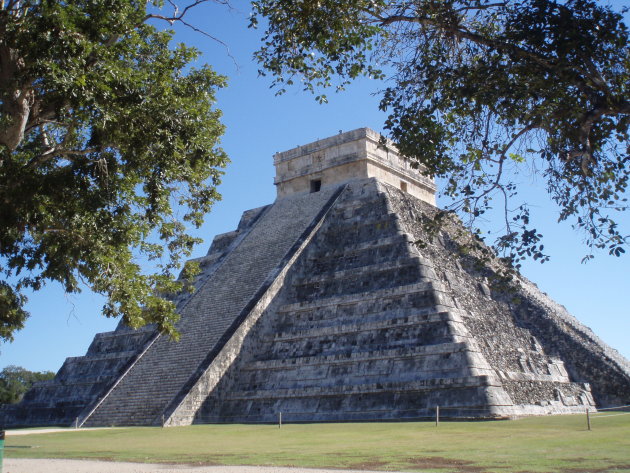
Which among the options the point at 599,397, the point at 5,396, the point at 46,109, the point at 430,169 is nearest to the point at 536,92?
the point at 430,169

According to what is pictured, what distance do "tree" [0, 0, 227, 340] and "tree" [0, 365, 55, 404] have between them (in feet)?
135

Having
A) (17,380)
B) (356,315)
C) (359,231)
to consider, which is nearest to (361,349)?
(356,315)

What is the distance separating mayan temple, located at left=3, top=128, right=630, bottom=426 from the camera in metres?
14.9

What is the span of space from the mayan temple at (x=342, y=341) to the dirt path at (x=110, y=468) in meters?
5.70

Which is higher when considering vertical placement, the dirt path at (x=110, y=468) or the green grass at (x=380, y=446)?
the green grass at (x=380, y=446)

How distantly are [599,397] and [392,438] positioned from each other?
10.0 meters

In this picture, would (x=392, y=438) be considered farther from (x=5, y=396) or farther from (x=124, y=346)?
(x=5, y=396)

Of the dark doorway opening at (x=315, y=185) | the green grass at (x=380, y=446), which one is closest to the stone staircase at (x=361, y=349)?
the green grass at (x=380, y=446)

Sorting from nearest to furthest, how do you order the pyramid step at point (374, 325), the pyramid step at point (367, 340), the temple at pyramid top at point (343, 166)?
1. the pyramid step at point (367, 340)
2. the pyramid step at point (374, 325)
3. the temple at pyramid top at point (343, 166)

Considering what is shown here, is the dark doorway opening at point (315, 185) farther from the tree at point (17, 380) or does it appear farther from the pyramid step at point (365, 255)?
the tree at point (17, 380)

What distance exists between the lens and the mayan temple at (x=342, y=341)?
1487cm

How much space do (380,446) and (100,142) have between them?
5443 millimetres

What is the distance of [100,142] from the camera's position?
839cm

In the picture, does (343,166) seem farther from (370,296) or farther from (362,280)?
(370,296)
